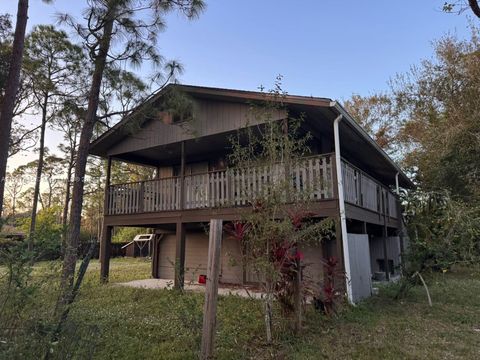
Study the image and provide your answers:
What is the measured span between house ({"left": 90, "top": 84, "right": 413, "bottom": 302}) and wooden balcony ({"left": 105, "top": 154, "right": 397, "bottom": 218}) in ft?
0.09

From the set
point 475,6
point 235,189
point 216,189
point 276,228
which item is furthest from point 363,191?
point 276,228

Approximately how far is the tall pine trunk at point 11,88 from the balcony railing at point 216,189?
13.4ft

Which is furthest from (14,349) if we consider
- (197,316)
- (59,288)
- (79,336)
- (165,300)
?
(165,300)

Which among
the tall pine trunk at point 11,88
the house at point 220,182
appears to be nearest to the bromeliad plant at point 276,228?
the house at point 220,182

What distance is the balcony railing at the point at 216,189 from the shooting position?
5.12 metres

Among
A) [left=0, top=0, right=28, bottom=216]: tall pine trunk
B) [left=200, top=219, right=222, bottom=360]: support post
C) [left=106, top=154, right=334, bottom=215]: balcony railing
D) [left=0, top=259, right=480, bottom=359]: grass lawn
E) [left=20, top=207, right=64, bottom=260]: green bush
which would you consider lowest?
[left=0, top=259, right=480, bottom=359]: grass lawn

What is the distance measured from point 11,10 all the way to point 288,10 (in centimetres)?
853

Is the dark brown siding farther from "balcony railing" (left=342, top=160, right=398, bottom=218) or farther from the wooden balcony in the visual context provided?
"balcony railing" (left=342, top=160, right=398, bottom=218)

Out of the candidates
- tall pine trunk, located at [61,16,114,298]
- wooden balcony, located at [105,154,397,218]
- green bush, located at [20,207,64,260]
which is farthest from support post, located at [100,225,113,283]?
green bush, located at [20,207,64,260]

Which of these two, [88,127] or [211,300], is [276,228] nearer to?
[211,300]

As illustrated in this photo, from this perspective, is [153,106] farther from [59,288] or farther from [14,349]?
[14,349]

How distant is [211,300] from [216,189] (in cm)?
524

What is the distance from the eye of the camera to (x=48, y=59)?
12.1m

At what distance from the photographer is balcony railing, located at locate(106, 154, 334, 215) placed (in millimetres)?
5121
